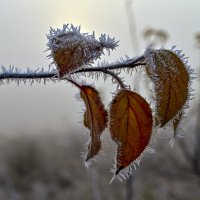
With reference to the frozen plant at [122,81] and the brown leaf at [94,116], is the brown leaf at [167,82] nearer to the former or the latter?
the frozen plant at [122,81]

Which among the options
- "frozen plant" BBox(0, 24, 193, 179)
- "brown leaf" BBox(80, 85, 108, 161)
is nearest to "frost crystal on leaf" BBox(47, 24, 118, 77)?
"frozen plant" BBox(0, 24, 193, 179)

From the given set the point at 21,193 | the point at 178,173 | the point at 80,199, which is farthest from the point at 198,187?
the point at 21,193

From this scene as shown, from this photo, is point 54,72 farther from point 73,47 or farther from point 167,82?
point 167,82

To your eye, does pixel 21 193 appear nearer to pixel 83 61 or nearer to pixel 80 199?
pixel 80 199

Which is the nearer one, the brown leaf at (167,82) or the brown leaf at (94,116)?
the brown leaf at (167,82)

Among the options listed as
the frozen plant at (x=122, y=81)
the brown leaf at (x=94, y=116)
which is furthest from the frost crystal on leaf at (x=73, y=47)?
the brown leaf at (x=94, y=116)
